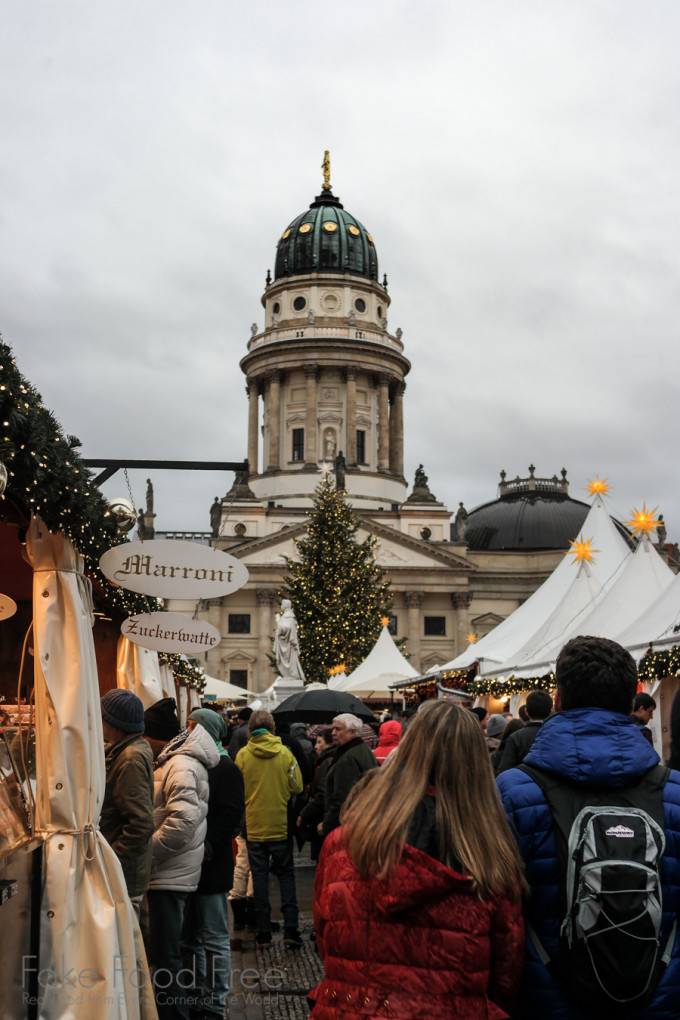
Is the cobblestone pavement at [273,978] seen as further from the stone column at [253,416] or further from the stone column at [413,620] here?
the stone column at [253,416]

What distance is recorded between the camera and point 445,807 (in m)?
3.10

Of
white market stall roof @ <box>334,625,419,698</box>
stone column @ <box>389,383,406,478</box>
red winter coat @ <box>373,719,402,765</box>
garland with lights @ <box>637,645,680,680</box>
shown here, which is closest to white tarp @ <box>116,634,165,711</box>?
red winter coat @ <box>373,719,402,765</box>

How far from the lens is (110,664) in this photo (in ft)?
38.7

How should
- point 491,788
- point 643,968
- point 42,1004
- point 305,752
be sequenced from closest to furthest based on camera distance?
point 643,968 → point 491,788 → point 42,1004 → point 305,752

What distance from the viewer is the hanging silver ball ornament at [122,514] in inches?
288

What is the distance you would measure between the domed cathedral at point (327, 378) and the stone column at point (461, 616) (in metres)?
8.38

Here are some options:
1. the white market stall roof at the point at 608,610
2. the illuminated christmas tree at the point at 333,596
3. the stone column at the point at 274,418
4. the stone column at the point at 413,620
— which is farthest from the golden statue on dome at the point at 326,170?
the white market stall roof at the point at 608,610

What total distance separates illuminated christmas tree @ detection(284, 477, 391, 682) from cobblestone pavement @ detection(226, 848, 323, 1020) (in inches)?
1398

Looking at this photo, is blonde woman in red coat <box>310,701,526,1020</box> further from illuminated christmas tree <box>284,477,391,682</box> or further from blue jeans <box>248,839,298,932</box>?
illuminated christmas tree <box>284,477,391,682</box>

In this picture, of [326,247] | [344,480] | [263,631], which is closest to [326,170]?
[326,247]

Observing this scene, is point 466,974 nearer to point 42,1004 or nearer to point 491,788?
point 491,788

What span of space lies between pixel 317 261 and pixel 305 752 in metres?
69.0

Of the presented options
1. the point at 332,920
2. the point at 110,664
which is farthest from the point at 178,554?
the point at 110,664

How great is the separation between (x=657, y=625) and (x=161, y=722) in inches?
342
